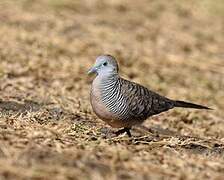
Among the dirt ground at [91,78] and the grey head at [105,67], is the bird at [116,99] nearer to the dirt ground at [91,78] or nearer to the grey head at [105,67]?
the grey head at [105,67]

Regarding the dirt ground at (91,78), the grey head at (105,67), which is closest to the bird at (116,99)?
the grey head at (105,67)

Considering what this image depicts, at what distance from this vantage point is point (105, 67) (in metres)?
5.18

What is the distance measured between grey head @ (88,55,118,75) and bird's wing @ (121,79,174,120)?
133mm

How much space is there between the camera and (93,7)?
11.2 meters

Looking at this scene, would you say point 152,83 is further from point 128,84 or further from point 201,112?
point 128,84

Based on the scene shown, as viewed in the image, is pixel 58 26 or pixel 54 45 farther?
pixel 58 26

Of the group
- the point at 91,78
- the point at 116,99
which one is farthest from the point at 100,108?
the point at 91,78

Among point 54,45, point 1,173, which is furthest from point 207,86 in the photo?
point 1,173

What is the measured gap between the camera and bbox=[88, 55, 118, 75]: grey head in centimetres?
516

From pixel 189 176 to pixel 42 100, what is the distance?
2773mm

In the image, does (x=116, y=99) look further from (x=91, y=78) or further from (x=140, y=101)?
(x=91, y=78)

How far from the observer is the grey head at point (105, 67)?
5160 millimetres

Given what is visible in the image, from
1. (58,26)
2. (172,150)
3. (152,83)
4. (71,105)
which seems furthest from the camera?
(58,26)

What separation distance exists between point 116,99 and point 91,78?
2945mm
